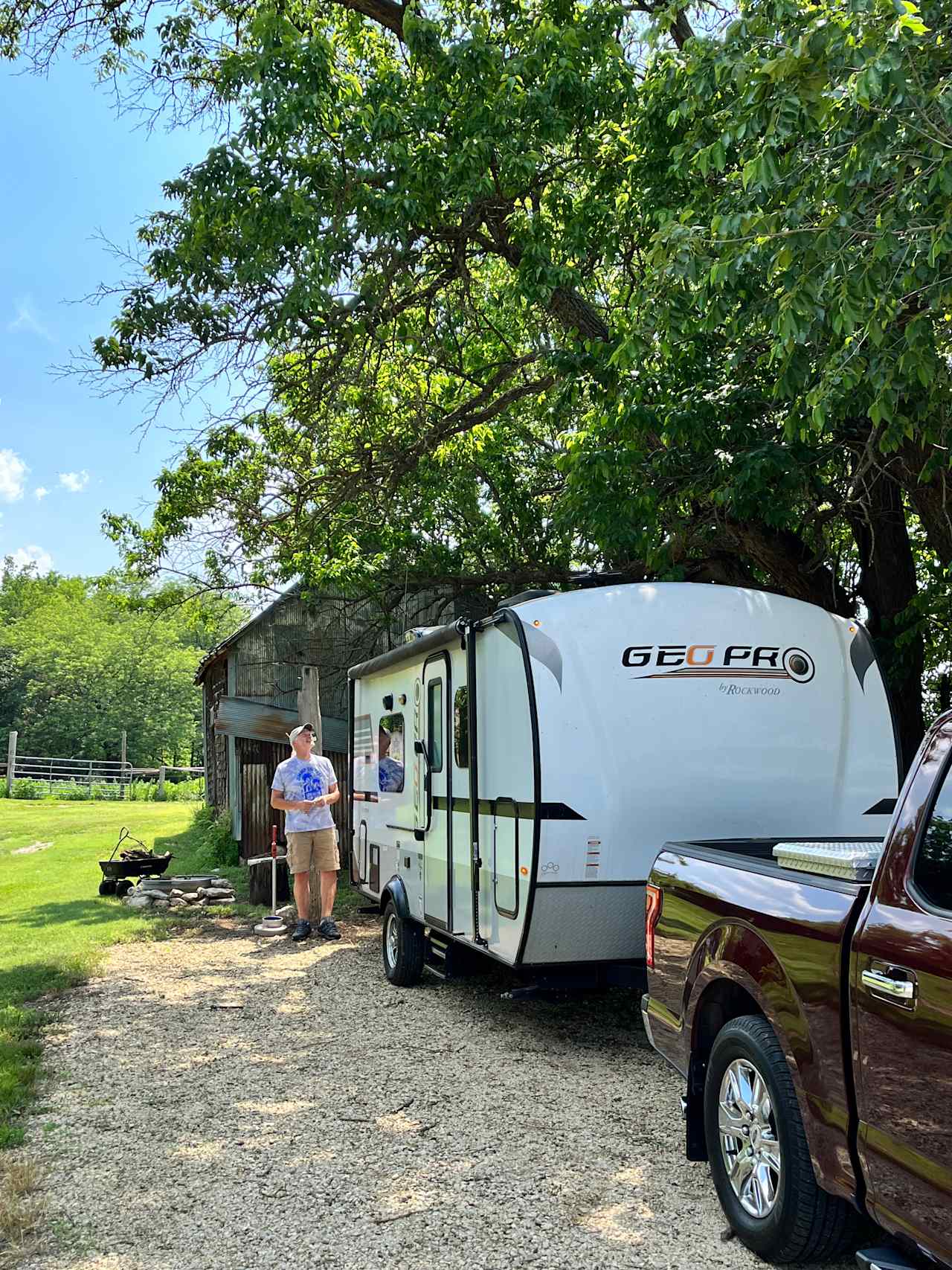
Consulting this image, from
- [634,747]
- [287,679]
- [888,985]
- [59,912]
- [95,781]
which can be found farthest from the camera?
[95,781]

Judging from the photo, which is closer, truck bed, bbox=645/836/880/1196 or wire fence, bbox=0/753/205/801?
truck bed, bbox=645/836/880/1196

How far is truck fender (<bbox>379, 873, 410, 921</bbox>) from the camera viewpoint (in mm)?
8625

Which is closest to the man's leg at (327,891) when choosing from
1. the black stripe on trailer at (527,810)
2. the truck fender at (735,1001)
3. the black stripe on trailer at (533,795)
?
the black stripe on trailer at (527,810)

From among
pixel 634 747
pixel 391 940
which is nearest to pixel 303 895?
pixel 391 940

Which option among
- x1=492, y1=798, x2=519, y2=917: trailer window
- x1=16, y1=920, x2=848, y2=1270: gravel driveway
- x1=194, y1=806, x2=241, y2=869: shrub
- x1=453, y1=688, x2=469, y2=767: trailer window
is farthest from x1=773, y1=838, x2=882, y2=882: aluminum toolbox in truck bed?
x1=194, y1=806, x2=241, y2=869: shrub

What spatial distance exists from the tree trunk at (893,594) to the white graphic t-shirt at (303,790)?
5555mm

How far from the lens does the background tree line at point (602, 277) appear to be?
5562 millimetres

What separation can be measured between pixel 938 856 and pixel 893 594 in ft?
29.9

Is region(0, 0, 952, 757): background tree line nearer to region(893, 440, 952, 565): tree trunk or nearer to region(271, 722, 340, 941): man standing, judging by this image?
region(893, 440, 952, 565): tree trunk

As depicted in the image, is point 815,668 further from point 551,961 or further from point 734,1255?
point 734,1255

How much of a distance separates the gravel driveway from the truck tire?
0.70ft

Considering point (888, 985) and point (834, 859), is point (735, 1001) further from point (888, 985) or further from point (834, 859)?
point (888, 985)

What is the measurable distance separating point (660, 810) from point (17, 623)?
76.7 m

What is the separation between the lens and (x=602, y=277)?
11789 mm
